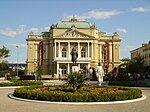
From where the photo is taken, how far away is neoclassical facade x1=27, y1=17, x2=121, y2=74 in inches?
4210

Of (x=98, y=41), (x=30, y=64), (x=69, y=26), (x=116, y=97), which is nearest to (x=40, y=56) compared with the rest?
(x=30, y=64)

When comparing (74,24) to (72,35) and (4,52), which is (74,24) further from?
(4,52)

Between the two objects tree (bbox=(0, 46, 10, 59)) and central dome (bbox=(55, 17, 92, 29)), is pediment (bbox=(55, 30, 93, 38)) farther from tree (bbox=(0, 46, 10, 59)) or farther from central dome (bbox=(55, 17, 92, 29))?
tree (bbox=(0, 46, 10, 59))

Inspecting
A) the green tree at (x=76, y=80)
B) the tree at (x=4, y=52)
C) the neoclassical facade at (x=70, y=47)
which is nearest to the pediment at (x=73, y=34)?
the neoclassical facade at (x=70, y=47)

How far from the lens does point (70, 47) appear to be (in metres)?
109

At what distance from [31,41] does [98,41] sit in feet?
88.3

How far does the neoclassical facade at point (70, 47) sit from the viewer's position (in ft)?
351

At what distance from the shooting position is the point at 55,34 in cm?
10931

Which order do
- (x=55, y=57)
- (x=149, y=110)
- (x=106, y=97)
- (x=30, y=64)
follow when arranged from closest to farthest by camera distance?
(x=149, y=110), (x=106, y=97), (x=55, y=57), (x=30, y=64)

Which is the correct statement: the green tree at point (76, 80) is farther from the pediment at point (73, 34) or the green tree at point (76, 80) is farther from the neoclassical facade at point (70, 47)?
the pediment at point (73, 34)

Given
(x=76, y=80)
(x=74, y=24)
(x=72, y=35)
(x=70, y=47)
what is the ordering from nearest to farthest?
(x=76, y=80), (x=72, y=35), (x=70, y=47), (x=74, y=24)

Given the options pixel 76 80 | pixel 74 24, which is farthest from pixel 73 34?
pixel 76 80

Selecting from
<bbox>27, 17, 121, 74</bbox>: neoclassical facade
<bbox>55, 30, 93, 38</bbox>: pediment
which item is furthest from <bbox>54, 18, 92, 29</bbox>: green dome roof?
<bbox>55, 30, 93, 38</bbox>: pediment

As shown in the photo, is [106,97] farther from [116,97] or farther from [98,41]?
[98,41]
